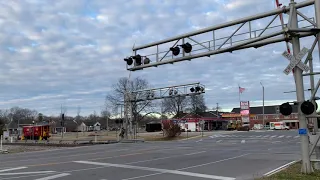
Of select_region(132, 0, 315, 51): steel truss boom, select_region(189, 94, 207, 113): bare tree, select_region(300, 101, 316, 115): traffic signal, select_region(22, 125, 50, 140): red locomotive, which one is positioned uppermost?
select_region(189, 94, 207, 113): bare tree

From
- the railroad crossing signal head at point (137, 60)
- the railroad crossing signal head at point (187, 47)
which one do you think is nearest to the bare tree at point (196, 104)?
the railroad crossing signal head at point (137, 60)

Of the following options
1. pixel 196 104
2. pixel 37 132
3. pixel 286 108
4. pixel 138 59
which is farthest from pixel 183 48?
pixel 196 104

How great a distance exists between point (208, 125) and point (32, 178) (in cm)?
8632

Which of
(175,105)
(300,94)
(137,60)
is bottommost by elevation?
(300,94)

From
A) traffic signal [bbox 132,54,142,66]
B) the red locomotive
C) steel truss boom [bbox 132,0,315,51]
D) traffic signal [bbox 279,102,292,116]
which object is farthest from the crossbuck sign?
the red locomotive

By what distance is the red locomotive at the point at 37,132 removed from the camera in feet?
219

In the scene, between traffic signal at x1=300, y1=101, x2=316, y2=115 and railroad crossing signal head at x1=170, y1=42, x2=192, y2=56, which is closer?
traffic signal at x1=300, y1=101, x2=316, y2=115

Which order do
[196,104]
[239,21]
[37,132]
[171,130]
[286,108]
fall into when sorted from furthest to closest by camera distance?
[196,104], [37,132], [171,130], [239,21], [286,108]

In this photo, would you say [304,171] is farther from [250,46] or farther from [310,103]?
[250,46]

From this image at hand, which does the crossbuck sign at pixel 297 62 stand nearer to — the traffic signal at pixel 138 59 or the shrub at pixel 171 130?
the traffic signal at pixel 138 59

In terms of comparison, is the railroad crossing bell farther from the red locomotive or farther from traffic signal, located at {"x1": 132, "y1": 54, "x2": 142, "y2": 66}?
the red locomotive

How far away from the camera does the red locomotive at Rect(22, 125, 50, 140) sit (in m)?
66.6

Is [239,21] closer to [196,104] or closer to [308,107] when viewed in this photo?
[308,107]

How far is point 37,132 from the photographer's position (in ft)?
226
